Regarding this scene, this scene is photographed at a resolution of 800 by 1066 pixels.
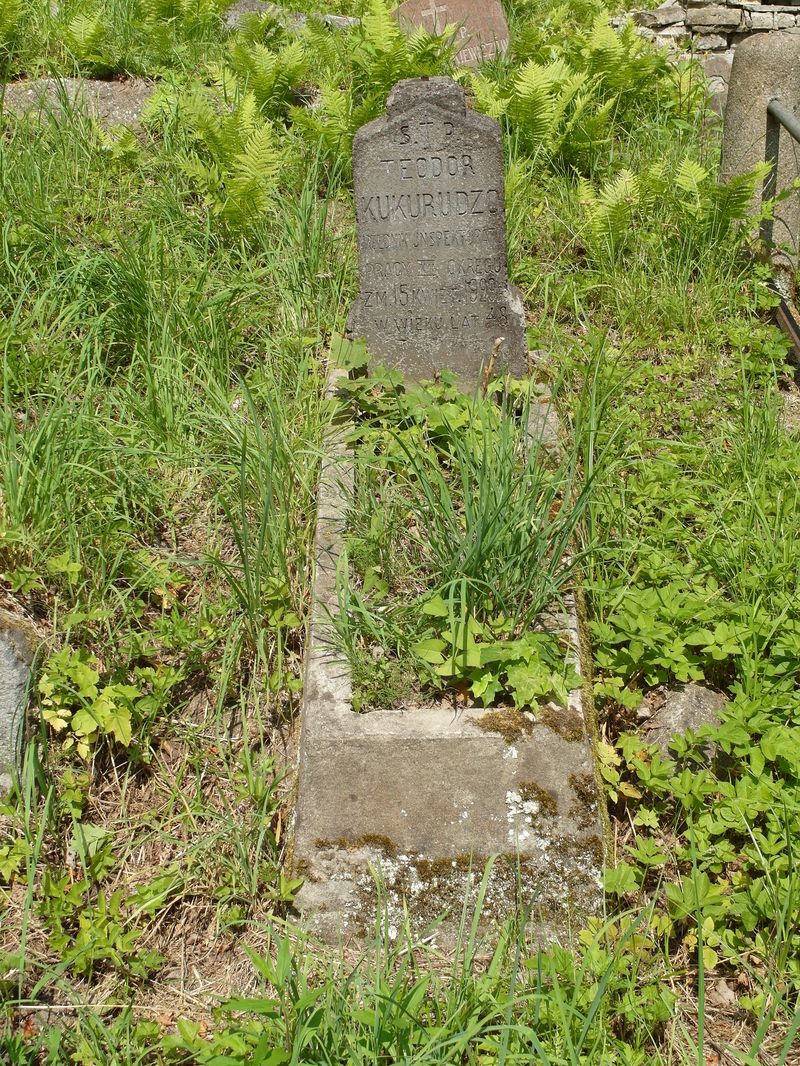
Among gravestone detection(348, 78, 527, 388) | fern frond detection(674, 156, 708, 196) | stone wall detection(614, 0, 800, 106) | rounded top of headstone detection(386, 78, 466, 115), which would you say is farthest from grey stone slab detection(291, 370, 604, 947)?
stone wall detection(614, 0, 800, 106)

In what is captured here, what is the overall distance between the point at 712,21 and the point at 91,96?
4.47 meters

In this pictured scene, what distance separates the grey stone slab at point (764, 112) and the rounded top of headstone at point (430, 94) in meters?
1.85

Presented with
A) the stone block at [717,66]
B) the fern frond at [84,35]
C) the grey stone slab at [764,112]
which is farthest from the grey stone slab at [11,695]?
the stone block at [717,66]

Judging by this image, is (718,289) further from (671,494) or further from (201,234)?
(201,234)

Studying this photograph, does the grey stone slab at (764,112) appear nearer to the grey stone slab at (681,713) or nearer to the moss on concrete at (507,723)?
the grey stone slab at (681,713)

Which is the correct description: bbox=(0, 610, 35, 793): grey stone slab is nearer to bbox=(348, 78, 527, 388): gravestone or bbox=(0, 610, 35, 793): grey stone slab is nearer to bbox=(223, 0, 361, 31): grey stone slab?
bbox=(348, 78, 527, 388): gravestone

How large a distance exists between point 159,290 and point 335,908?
2599 mm

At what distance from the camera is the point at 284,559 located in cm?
309

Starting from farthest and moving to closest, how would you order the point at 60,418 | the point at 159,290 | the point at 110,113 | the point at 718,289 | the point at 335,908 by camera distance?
the point at 110,113 < the point at 718,289 < the point at 159,290 < the point at 60,418 < the point at 335,908

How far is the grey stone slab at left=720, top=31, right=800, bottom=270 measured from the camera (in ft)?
15.0

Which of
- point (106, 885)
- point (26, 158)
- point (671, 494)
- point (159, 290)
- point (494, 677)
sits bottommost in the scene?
point (106, 885)

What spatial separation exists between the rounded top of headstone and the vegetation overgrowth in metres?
0.90

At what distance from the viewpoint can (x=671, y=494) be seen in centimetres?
339

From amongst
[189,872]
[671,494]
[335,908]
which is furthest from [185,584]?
[671,494]
